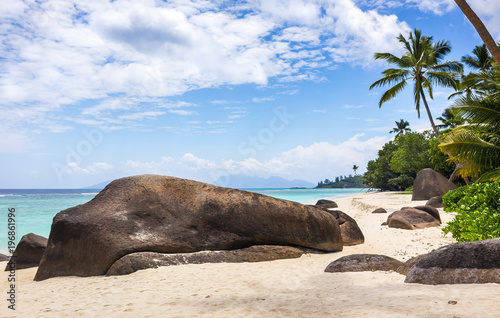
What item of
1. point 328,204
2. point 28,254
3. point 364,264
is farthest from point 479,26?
point 328,204

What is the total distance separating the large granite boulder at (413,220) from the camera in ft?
44.6

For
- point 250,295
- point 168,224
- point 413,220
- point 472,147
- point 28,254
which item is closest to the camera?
point 250,295

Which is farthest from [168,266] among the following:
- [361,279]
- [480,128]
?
[480,128]

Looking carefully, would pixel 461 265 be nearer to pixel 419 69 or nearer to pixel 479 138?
pixel 479 138

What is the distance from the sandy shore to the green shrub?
5.86ft

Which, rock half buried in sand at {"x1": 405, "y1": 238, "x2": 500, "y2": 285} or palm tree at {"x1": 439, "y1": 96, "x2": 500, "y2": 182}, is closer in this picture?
rock half buried in sand at {"x1": 405, "y1": 238, "x2": 500, "y2": 285}

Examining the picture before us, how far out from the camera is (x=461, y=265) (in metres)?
5.34

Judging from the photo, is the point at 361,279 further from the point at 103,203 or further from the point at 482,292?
the point at 103,203

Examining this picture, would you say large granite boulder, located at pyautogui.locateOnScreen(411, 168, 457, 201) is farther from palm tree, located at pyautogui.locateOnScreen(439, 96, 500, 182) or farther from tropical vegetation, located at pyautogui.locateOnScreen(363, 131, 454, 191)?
palm tree, located at pyautogui.locateOnScreen(439, 96, 500, 182)

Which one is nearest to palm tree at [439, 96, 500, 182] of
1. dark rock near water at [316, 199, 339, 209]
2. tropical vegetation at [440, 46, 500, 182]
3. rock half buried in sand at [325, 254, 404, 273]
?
tropical vegetation at [440, 46, 500, 182]

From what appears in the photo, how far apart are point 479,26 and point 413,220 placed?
8.37 meters

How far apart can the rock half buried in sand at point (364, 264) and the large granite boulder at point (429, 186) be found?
21.3m

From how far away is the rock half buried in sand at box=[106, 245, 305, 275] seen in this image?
796cm

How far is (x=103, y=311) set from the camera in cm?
521
